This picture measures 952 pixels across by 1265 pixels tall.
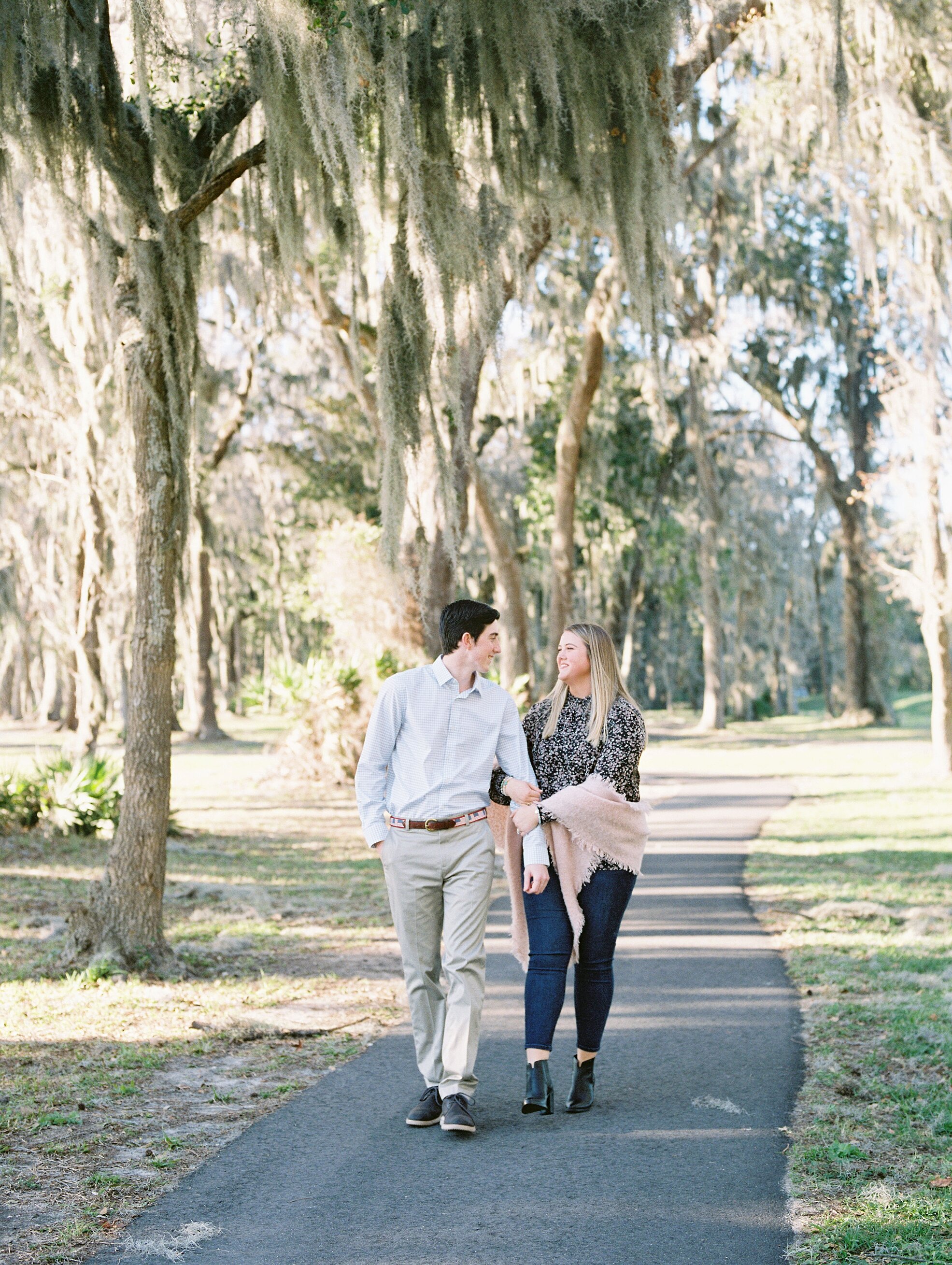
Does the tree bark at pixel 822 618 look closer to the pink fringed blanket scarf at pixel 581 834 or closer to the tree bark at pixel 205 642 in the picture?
the tree bark at pixel 205 642

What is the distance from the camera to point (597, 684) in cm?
456

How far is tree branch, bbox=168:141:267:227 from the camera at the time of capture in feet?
22.2

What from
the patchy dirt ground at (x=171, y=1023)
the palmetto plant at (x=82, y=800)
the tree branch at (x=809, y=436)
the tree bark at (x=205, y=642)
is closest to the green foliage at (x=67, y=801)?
the palmetto plant at (x=82, y=800)

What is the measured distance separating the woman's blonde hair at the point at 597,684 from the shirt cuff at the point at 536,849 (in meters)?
0.39

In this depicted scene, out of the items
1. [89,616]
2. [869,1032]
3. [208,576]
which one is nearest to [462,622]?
[869,1032]

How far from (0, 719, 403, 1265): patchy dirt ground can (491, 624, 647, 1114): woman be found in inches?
43.9

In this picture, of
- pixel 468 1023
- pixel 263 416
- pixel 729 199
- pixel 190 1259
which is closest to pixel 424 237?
pixel 468 1023

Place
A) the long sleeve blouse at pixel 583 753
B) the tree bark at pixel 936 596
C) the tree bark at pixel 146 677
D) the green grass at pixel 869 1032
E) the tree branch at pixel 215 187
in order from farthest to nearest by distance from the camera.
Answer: the tree bark at pixel 936 596 → the tree branch at pixel 215 187 → the tree bark at pixel 146 677 → the long sleeve blouse at pixel 583 753 → the green grass at pixel 869 1032

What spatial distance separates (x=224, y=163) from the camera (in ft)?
23.6

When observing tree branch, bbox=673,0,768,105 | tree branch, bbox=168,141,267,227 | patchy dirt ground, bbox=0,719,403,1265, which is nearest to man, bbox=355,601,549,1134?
patchy dirt ground, bbox=0,719,403,1265

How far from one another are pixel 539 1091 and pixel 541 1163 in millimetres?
465

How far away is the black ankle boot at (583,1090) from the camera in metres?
4.45

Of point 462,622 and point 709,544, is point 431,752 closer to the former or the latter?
point 462,622

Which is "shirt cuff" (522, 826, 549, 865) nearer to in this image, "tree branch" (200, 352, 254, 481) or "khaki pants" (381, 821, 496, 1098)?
"khaki pants" (381, 821, 496, 1098)
